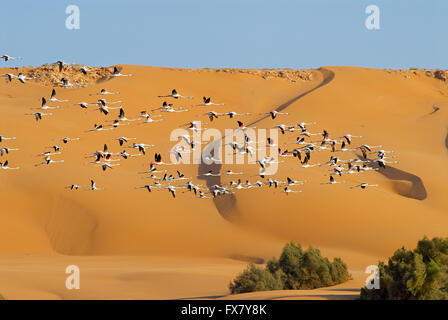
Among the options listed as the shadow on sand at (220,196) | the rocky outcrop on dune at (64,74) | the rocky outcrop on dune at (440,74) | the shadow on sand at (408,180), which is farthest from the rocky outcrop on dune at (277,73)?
the shadow on sand at (408,180)

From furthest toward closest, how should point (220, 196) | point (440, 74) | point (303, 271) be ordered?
1. point (440, 74)
2. point (220, 196)
3. point (303, 271)

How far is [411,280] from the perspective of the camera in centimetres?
2295

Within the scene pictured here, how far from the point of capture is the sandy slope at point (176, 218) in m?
37.3

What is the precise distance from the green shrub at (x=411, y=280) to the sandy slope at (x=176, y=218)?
641 cm

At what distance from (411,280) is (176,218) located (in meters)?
28.4

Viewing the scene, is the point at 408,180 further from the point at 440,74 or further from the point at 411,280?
the point at 440,74

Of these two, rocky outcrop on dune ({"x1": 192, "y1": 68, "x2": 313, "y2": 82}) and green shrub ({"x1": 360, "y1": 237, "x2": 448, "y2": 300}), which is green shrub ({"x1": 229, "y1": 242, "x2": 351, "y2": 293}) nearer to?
green shrub ({"x1": 360, "y1": 237, "x2": 448, "y2": 300})

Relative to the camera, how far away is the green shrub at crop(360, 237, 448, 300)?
904 inches

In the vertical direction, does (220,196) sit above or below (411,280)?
above

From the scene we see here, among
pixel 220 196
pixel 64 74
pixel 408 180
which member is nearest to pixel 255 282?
pixel 220 196

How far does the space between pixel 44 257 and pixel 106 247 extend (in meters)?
3.63

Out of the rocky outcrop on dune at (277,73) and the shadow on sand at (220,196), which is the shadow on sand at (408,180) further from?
the rocky outcrop on dune at (277,73)

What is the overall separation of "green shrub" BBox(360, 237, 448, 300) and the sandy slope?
21.0 ft
